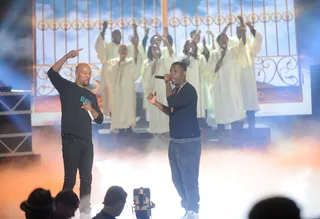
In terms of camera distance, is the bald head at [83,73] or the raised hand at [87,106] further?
the bald head at [83,73]

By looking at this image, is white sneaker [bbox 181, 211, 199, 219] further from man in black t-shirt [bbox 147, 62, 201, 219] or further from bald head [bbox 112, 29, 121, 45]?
bald head [bbox 112, 29, 121, 45]

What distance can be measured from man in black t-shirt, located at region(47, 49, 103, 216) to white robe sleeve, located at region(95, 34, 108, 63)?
1659mm

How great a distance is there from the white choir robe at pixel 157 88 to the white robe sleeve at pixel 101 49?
1.59ft

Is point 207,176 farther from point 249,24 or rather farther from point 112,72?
point 249,24

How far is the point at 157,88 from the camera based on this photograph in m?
5.10

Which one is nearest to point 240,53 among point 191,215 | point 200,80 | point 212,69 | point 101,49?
point 212,69

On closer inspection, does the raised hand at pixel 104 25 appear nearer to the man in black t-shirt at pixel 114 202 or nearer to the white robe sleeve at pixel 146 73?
the white robe sleeve at pixel 146 73

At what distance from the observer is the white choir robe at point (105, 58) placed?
202 inches

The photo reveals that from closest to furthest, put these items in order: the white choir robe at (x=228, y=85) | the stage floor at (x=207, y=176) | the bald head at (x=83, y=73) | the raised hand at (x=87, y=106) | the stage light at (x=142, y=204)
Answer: the stage light at (x=142, y=204) → the raised hand at (x=87, y=106) → the bald head at (x=83, y=73) → the stage floor at (x=207, y=176) → the white choir robe at (x=228, y=85)

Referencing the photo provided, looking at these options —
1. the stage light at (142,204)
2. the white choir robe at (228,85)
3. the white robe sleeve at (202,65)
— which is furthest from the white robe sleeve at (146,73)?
the stage light at (142,204)

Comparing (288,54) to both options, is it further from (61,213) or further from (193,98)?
(61,213)

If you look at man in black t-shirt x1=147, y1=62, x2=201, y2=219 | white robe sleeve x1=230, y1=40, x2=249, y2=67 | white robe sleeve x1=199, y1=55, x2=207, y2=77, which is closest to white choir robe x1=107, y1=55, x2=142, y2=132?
white robe sleeve x1=199, y1=55, x2=207, y2=77

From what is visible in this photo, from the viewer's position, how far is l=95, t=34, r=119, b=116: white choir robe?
514cm

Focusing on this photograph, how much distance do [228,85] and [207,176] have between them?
4.05 ft
